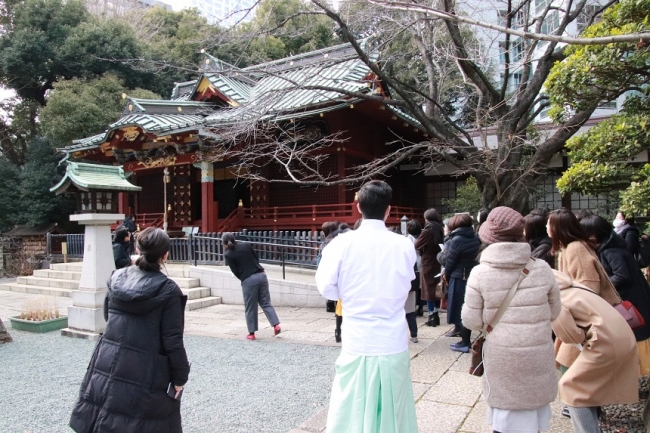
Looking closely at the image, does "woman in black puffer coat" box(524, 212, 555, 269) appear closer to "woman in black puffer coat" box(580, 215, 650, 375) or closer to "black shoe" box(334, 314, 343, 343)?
"woman in black puffer coat" box(580, 215, 650, 375)

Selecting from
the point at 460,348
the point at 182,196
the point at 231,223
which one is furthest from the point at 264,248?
the point at 460,348

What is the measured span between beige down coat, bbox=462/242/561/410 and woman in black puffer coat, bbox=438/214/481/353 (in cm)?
293

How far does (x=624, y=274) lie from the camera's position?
11.1ft

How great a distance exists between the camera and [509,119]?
804 cm

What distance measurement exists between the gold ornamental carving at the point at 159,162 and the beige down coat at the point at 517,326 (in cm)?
1387

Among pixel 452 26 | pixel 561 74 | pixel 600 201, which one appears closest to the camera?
pixel 561 74

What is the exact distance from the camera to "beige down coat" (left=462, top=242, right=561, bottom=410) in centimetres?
242

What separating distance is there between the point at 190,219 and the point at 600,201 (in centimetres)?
1290

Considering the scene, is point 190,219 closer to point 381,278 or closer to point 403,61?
point 403,61

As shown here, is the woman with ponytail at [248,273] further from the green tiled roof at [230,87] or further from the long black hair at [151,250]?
the green tiled roof at [230,87]

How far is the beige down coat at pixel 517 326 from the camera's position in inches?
95.3

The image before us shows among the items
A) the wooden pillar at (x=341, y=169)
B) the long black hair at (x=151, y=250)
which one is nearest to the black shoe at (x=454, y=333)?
the long black hair at (x=151, y=250)

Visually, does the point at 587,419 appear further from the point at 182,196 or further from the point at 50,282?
the point at 182,196

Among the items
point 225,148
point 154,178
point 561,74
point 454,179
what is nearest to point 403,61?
point 454,179
